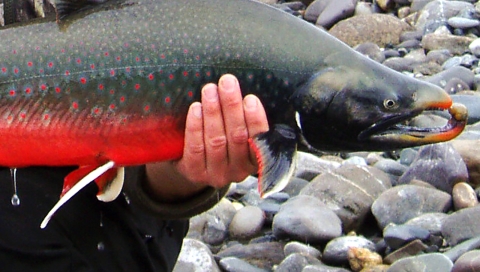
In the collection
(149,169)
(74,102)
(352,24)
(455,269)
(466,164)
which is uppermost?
(74,102)

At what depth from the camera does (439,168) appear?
18.3ft

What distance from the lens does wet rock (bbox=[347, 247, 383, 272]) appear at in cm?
460

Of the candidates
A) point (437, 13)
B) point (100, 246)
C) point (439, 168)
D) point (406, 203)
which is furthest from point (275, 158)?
point (437, 13)

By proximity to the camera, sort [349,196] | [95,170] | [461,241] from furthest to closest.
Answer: [349,196] → [461,241] → [95,170]

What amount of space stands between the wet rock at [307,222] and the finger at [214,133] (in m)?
2.41

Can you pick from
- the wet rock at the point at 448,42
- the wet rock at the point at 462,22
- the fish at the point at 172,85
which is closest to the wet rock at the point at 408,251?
the fish at the point at 172,85

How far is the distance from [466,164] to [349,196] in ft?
3.01

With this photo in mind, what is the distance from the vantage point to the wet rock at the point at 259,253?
4.85m

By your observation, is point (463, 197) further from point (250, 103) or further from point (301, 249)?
point (250, 103)

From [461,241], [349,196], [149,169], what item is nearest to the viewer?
[149,169]

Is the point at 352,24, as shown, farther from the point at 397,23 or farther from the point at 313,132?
the point at 313,132

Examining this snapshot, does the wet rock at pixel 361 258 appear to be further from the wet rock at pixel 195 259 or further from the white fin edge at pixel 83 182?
the white fin edge at pixel 83 182

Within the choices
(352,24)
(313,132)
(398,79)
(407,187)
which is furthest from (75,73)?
(352,24)

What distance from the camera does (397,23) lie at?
11.2 meters
